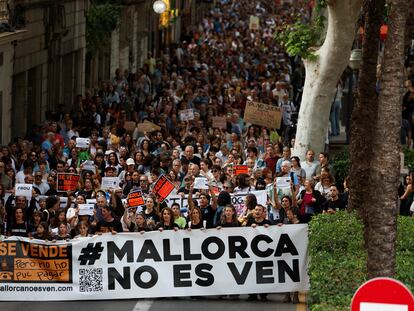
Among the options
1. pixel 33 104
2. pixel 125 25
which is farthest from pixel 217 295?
pixel 125 25

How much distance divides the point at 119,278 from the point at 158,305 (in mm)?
626

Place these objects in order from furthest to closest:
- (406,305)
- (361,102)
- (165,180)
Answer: (165,180)
(361,102)
(406,305)

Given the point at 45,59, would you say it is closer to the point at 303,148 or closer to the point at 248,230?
the point at 303,148

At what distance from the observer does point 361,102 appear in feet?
66.3

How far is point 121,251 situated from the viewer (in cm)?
1886

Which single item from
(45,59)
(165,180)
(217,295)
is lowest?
(217,295)

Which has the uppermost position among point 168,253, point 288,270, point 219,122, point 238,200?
point 219,122

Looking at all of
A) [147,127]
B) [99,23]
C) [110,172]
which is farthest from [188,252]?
[99,23]

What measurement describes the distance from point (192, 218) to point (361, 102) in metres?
2.92

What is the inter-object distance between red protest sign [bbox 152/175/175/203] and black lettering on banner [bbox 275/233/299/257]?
10.9ft

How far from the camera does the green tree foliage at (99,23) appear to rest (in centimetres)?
4478

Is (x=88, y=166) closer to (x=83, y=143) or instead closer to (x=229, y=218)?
(x=83, y=143)

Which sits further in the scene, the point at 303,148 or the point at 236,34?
the point at 236,34

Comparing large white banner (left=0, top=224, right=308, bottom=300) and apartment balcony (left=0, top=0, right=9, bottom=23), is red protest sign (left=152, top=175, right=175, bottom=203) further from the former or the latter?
apartment balcony (left=0, top=0, right=9, bottom=23)
